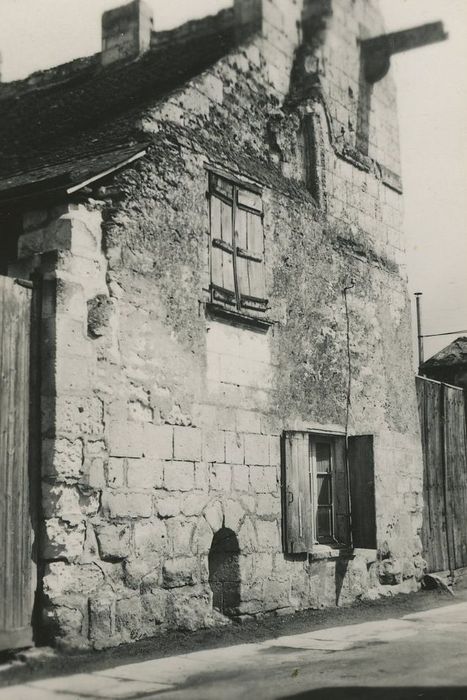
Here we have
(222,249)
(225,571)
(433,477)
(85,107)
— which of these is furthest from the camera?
(433,477)

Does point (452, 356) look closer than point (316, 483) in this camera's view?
No

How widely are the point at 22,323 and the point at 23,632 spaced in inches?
83.6

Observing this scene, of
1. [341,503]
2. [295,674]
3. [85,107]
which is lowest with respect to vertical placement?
[295,674]

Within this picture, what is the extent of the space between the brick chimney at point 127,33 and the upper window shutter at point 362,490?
5786mm

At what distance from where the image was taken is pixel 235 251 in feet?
26.2

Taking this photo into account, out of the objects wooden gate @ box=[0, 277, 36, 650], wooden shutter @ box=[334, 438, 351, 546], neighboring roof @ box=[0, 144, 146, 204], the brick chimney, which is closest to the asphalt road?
wooden gate @ box=[0, 277, 36, 650]

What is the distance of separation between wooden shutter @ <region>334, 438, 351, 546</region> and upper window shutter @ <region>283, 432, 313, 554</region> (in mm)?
685

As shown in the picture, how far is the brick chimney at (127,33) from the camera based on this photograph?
35.9 feet

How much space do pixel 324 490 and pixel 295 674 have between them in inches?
154

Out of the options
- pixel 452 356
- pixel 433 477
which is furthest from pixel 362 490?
pixel 452 356

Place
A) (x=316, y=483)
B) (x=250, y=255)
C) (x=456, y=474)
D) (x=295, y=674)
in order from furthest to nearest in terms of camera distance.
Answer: (x=456, y=474) < (x=316, y=483) < (x=250, y=255) < (x=295, y=674)

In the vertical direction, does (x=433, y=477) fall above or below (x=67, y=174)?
below

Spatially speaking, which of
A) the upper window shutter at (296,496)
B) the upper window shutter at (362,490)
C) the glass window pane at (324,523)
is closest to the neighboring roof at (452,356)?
the upper window shutter at (362,490)

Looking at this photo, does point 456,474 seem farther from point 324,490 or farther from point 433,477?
point 324,490
